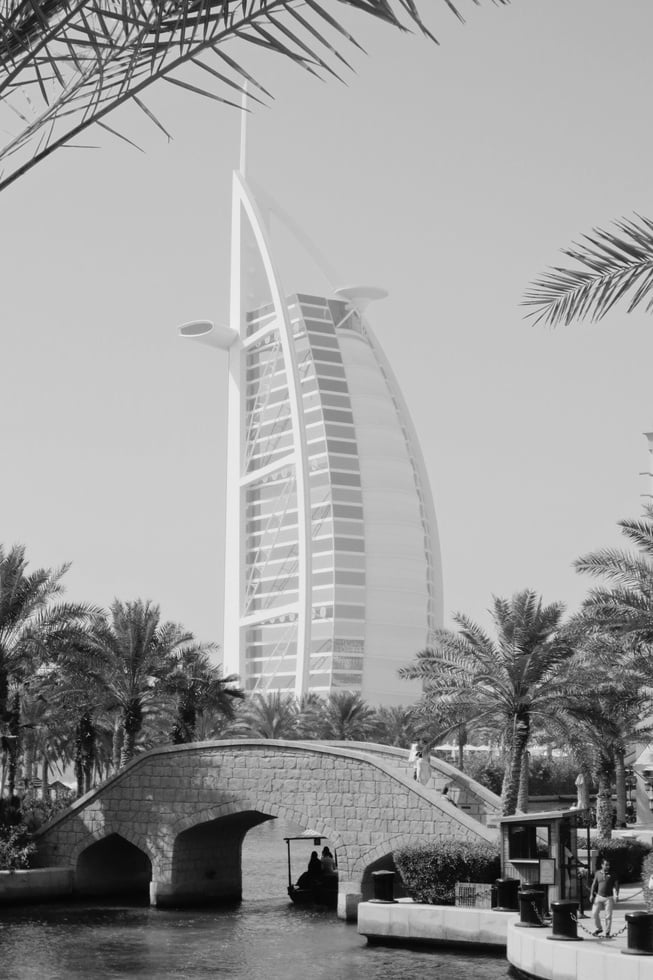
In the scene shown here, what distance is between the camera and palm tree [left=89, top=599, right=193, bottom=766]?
3772 centimetres

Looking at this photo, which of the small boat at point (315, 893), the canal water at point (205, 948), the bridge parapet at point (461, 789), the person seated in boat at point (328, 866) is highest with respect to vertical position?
the bridge parapet at point (461, 789)

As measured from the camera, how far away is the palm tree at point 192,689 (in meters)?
39.2

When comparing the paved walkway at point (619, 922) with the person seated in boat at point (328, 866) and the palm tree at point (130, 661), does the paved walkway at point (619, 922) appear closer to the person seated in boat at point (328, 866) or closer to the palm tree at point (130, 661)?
the person seated in boat at point (328, 866)

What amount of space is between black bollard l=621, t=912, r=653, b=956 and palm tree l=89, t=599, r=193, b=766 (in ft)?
71.4

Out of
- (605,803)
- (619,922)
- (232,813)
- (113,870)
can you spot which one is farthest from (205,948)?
(605,803)

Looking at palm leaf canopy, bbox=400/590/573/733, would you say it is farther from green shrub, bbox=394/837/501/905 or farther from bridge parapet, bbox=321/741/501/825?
green shrub, bbox=394/837/501/905

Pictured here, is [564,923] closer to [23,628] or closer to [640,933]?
[640,933]

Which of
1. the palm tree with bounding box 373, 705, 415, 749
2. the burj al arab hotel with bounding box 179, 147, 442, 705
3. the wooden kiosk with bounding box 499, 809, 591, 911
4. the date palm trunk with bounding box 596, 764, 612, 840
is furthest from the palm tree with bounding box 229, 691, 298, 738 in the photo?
the burj al arab hotel with bounding box 179, 147, 442, 705

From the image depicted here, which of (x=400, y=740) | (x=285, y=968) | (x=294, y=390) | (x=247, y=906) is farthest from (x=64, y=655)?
(x=294, y=390)

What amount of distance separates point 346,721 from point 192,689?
28.0 meters

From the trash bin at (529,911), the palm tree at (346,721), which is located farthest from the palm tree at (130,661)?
the palm tree at (346,721)

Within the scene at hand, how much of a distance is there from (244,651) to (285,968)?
111 m

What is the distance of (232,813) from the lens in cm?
3312

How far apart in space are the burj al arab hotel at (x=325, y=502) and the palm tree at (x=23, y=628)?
9375 centimetres
